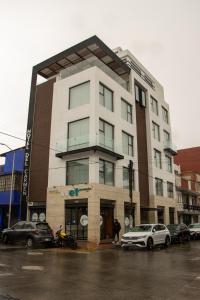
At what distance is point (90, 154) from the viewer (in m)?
25.2

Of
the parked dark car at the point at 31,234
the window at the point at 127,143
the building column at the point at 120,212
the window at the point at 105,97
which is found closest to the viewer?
the parked dark car at the point at 31,234

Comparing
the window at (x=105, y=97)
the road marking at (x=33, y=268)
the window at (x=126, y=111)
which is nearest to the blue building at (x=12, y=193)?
the window at (x=105, y=97)

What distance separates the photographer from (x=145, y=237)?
1873 cm

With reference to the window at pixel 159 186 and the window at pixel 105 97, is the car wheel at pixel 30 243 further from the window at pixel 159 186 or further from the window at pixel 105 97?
the window at pixel 159 186

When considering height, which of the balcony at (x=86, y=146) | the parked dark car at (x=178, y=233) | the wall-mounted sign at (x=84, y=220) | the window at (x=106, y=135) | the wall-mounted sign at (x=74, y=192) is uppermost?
the window at (x=106, y=135)

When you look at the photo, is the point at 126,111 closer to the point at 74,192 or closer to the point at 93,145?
the point at 93,145

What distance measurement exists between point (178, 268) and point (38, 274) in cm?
513

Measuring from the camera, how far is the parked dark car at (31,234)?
66.1 ft

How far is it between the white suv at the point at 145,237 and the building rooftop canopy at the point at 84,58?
18224mm

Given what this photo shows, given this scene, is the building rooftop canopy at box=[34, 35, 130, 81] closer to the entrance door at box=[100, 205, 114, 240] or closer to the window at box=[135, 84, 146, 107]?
the window at box=[135, 84, 146, 107]

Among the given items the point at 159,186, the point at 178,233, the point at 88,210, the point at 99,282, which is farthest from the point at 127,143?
the point at 99,282

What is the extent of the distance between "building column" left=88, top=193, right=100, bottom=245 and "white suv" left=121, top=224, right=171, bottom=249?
3.77 m

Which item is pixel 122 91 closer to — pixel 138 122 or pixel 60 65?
pixel 138 122

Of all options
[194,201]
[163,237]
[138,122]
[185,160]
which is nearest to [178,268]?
[163,237]
